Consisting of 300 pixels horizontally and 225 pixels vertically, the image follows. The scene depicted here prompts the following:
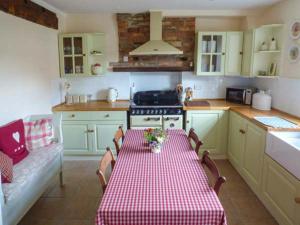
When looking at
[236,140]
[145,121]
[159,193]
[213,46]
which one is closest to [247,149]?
[236,140]

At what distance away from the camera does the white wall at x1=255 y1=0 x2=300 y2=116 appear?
2992mm

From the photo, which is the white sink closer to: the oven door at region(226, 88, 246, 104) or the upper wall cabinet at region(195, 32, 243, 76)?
the oven door at region(226, 88, 246, 104)

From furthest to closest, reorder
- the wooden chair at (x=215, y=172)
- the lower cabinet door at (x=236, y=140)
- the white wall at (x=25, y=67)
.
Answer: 1. the lower cabinet door at (x=236, y=140)
2. the white wall at (x=25, y=67)
3. the wooden chair at (x=215, y=172)

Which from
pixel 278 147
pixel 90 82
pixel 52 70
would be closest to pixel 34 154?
pixel 52 70

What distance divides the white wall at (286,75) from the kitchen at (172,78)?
0.01 metres

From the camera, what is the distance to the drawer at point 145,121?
377 cm

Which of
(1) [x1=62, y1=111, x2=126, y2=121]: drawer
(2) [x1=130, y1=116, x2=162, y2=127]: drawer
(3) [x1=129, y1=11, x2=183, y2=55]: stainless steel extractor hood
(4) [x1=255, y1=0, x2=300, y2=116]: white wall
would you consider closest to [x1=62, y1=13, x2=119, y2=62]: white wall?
(3) [x1=129, y1=11, x2=183, y2=55]: stainless steel extractor hood

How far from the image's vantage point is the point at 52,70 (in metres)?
3.78

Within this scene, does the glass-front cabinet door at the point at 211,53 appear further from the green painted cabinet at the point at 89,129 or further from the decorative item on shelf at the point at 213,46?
the green painted cabinet at the point at 89,129

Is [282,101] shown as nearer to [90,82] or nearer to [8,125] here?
[90,82]

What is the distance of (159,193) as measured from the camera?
150cm

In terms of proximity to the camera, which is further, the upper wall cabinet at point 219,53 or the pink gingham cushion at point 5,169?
the upper wall cabinet at point 219,53

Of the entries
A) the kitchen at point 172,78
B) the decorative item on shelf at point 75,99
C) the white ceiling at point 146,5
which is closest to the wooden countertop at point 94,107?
the kitchen at point 172,78

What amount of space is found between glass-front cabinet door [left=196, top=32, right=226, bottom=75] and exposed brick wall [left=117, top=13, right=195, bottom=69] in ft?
0.76
